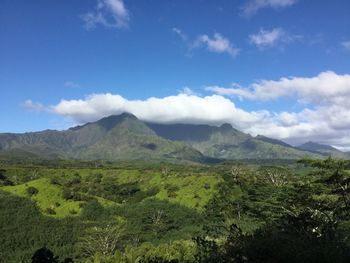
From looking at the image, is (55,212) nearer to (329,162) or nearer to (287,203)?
(287,203)

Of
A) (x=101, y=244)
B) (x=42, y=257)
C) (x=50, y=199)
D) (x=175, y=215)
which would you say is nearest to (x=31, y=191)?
(x=50, y=199)

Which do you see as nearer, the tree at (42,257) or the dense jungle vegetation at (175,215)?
the tree at (42,257)

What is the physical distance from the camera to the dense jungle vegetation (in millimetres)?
11133

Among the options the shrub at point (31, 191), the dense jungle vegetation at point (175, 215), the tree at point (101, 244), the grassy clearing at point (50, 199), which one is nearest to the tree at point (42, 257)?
the dense jungle vegetation at point (175, 215)

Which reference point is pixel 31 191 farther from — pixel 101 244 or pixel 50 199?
pixel 101 244

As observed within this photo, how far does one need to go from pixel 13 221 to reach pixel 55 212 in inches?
565

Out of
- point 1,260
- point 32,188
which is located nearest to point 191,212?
point 32,188

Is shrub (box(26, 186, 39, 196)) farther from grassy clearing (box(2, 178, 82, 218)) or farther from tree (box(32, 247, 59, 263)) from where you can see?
tree (box(32, 247, 59, 263))

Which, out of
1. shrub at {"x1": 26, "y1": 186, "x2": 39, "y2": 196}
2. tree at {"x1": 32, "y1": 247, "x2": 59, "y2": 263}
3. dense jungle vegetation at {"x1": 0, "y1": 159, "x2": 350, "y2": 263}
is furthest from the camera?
shrub at {"x1": 26, "y1": 186, "x2": 39, "y2": 196}

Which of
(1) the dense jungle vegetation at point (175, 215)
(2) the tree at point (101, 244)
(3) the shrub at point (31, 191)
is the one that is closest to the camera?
(1) the dense jungle vegetation at point (175, 215)

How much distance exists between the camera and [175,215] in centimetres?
13962

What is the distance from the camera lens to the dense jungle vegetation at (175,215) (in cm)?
1113

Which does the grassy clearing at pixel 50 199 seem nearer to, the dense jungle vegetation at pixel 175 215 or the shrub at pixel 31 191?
the dense jungle vegetation at pixel 175 215

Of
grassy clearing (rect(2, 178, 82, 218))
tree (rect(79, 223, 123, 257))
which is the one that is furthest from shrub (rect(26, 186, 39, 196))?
tree (rect(79, 223, 123, 257))
